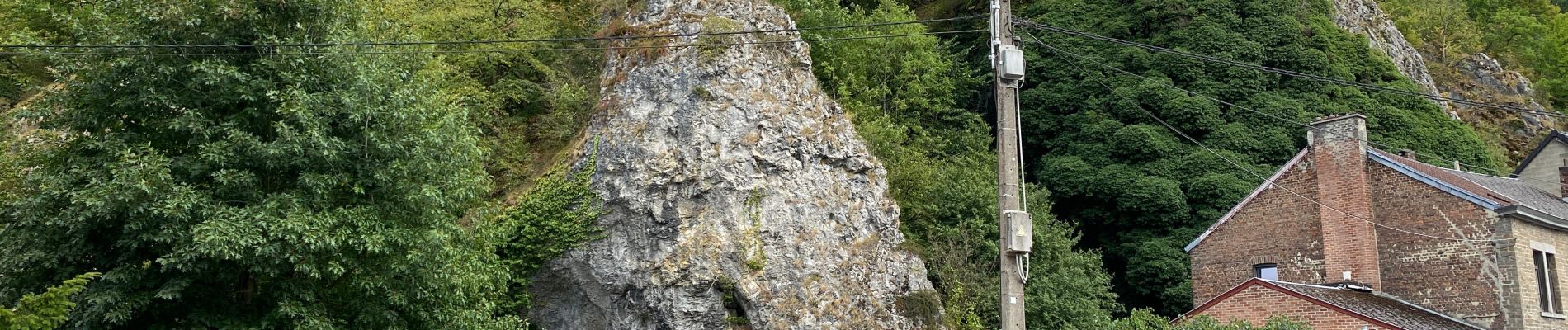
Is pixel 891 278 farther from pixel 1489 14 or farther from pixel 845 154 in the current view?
pixel 1489 14

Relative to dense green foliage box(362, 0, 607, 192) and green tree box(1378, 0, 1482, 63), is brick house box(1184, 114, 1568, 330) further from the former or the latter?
green tree box(1378, 0, 1482, 63)

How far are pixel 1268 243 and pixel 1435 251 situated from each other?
10.9 ft

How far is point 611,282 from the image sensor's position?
18.3 meters

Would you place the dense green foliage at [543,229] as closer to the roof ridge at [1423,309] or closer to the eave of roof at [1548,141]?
the roof ridge at [1423,309]

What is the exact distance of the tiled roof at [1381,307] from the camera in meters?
19.4

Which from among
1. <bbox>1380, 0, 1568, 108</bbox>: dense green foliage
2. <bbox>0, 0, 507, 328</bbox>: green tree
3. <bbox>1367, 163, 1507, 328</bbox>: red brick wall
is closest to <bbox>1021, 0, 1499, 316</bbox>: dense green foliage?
<bbox>1367, 163, 1507, 328</bbox>: red brick wall

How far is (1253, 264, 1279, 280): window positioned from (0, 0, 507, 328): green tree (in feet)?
58.4

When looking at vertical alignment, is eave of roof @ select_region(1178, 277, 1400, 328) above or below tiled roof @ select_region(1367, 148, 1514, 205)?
below

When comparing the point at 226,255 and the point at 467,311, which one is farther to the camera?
the point at 467,311

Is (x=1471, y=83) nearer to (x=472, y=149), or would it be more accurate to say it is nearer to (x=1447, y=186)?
(x=1447, y=186)

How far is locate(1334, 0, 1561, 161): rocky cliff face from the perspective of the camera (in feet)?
110

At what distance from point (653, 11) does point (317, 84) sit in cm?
885

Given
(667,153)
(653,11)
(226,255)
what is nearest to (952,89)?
(653,11)

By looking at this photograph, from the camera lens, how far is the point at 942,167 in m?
25.3
